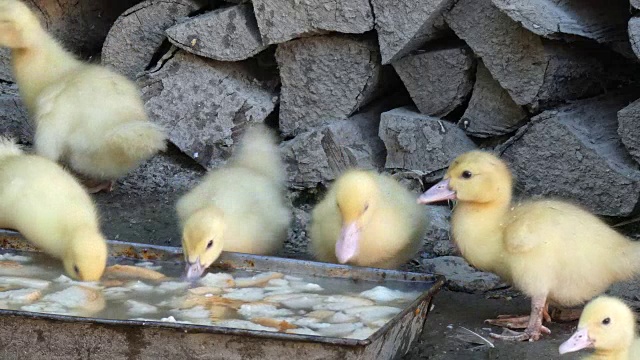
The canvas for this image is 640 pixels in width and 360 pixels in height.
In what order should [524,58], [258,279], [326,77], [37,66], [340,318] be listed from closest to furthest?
1. [340,318]
2. [258,279]
3. [524,58]
4. [326,77]
5. [37,66]

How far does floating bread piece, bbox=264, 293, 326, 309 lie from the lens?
10.5ft

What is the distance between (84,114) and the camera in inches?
174

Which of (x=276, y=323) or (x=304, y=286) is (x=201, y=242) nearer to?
(x=304, y=286)

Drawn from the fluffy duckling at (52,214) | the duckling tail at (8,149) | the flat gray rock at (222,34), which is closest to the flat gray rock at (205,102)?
the flat gray rock at (222,34)

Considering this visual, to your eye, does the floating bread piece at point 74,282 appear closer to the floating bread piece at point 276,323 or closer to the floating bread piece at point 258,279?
the floating bread piece at point 258,279

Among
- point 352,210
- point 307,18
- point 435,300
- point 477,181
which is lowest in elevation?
point 435,300

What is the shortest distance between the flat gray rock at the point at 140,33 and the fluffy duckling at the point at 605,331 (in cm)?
261

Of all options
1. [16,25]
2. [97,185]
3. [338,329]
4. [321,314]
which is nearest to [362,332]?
[338,329]

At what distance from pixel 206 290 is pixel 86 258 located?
0.39m

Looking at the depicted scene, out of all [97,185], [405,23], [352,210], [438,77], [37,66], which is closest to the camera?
[352,210]

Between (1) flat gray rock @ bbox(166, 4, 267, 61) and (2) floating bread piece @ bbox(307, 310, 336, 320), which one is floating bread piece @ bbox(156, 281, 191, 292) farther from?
(1) flat gray rock @ bbox(166, 4, 267, 61)

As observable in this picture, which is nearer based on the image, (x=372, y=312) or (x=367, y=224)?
(x=372, y=312)

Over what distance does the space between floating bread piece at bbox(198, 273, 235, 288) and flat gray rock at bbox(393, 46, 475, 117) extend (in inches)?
51.8

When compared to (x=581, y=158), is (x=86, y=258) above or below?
below
